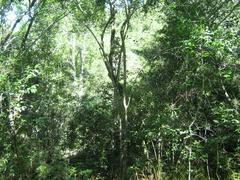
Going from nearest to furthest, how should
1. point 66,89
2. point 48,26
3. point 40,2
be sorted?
point 66,89 < point 40,2 < point 48,26

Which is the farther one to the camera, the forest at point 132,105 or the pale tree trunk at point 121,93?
the pale tree trunk at point 121,93

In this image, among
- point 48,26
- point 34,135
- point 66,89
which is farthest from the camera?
point 48,26

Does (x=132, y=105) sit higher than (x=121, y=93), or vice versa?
(x=121, y=93)

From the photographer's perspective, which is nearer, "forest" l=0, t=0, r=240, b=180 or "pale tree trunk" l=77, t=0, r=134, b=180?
"forest" l=0, t=0, r=240, b=180

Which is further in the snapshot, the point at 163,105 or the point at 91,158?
the point at 91,158

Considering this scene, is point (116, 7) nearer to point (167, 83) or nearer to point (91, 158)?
point (167, 83)

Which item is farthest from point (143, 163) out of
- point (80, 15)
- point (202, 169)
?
point (80, 15)

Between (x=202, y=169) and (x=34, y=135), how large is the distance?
414 centimetres

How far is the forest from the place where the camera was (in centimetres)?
686

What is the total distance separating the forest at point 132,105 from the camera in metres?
6.86

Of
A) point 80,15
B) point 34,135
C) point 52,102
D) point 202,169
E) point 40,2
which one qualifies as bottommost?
point 202,169

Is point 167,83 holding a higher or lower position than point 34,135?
higher

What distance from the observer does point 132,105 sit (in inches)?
369

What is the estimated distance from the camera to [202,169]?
23.3 feet
